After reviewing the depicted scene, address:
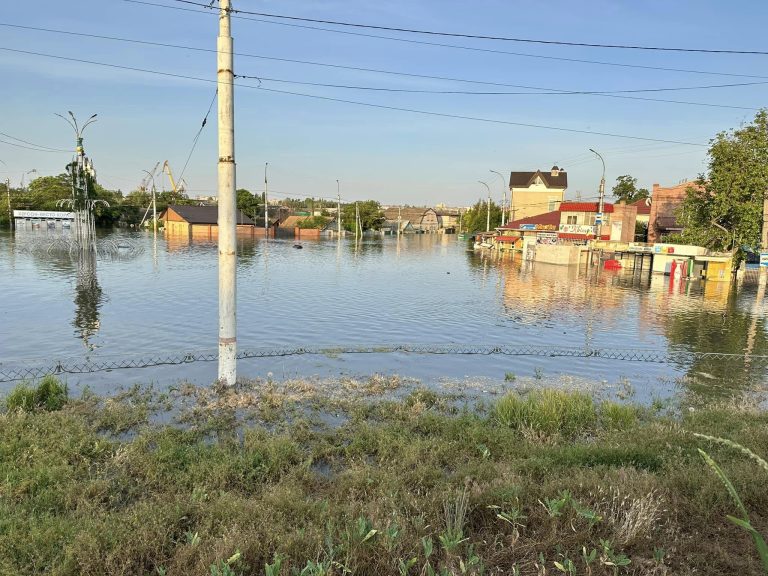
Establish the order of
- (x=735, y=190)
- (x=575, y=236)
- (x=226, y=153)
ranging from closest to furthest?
(x=226, y=153), (x=735, y=190), (x=575, y=236)

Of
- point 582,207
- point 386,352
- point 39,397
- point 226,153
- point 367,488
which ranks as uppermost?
point 582,207

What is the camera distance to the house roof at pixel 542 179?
368ft

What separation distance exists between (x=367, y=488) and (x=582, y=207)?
6679 centimetres

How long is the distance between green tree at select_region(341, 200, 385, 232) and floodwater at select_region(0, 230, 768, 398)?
109364 mm

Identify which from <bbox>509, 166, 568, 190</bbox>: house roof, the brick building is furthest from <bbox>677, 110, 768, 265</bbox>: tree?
<bbox>509, 166, 568, 190</bbox>: house roof

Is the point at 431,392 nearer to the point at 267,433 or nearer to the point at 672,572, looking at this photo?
the point at 267,433

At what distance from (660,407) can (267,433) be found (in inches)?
317

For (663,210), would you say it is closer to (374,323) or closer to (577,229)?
(577,229)

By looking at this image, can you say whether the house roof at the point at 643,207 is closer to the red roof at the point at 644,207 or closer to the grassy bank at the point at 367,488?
the red roof at the point at 644,207

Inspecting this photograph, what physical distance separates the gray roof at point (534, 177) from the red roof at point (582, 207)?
45.4 m

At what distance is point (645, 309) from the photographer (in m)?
28.3

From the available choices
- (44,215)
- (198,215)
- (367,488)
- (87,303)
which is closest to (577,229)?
(87,303)

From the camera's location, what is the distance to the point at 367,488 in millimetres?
6188

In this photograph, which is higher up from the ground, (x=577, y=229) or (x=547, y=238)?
(x=577, y=229)
